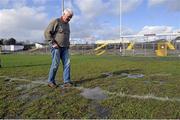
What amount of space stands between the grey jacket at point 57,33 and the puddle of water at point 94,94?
1.44m

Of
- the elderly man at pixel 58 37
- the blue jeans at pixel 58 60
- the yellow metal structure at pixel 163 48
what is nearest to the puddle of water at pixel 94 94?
the elderly man at pixel 58 37

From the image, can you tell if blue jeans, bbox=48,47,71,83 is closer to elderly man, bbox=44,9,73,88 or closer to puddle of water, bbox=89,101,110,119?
elderly man, bbox=44,9,73,88

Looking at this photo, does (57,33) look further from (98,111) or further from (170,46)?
(170,46)

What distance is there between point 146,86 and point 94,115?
314cm

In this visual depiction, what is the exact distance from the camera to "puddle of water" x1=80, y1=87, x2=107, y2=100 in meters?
7.03

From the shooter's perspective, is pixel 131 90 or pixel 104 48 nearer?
pixel 131 90

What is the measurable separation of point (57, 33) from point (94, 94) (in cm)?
199

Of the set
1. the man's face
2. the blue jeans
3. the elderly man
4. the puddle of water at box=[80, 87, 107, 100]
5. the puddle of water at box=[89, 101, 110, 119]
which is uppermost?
the man's face

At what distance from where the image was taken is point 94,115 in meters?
5.59

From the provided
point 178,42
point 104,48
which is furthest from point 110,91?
point 104,48

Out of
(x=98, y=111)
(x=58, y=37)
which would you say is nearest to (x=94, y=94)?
(x=98, y=111)

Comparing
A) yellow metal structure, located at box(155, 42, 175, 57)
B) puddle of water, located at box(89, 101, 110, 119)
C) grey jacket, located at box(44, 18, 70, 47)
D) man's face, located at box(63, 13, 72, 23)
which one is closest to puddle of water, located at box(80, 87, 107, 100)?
puddle of water, located at box(89, 101, 110, 119)

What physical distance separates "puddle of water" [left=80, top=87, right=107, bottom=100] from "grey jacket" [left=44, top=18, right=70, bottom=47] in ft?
4.72

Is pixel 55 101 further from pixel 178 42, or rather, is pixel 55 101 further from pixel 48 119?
pixel 178 42
